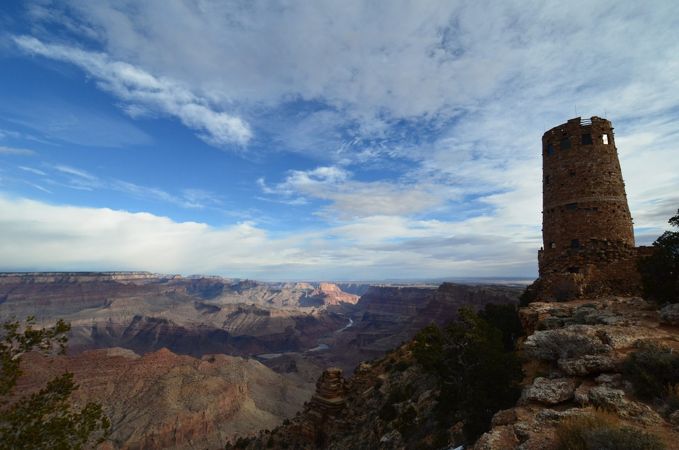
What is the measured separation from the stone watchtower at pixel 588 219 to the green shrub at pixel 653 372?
1386 centimetres

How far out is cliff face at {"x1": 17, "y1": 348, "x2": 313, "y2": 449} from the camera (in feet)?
232

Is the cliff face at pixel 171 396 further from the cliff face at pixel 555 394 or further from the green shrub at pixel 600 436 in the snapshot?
the green shrub at pixel 600 436

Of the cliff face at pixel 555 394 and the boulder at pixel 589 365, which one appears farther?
the boulder at pixel 589 365

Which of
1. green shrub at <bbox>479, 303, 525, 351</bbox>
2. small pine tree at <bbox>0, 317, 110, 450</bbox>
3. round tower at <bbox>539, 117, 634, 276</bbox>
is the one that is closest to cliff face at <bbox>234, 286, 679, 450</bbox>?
green shrub at <bbox>479, 303, 525, 351</bbox>

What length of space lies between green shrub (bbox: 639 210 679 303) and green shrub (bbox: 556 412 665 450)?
1197cm

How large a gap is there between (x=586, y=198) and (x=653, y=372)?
1668 centimetres

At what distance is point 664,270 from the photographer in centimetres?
1631

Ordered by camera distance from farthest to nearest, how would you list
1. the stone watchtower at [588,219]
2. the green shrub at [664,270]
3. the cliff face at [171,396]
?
1. the cliff face at [171,396]
2. the stone watchtower at [588,219]
3. the green shrub at [664,270]

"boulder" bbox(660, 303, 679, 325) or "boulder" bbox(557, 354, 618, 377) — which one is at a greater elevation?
"boulder" bbox(660, 303, 679, 325)

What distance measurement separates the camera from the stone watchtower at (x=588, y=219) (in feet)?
72.2

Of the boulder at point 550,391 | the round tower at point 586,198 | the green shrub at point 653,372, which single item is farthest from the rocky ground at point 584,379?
the round tower at point 586,198

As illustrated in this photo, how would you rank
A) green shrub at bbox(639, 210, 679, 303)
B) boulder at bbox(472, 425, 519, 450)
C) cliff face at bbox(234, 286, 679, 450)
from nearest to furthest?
boulder at bbox(472, 425, 519, 450), cliff face at bbox(234, 286, 679, 450), green shrub at bbox(639, 210, 679, 303)

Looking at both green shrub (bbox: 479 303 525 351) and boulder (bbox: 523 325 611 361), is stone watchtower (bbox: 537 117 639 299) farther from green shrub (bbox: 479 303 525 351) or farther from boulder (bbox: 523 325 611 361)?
boulder (bbox: 523 325 611 361)

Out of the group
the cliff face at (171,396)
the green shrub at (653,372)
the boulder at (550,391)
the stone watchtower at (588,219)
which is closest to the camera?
the green shrub at (653,372)
